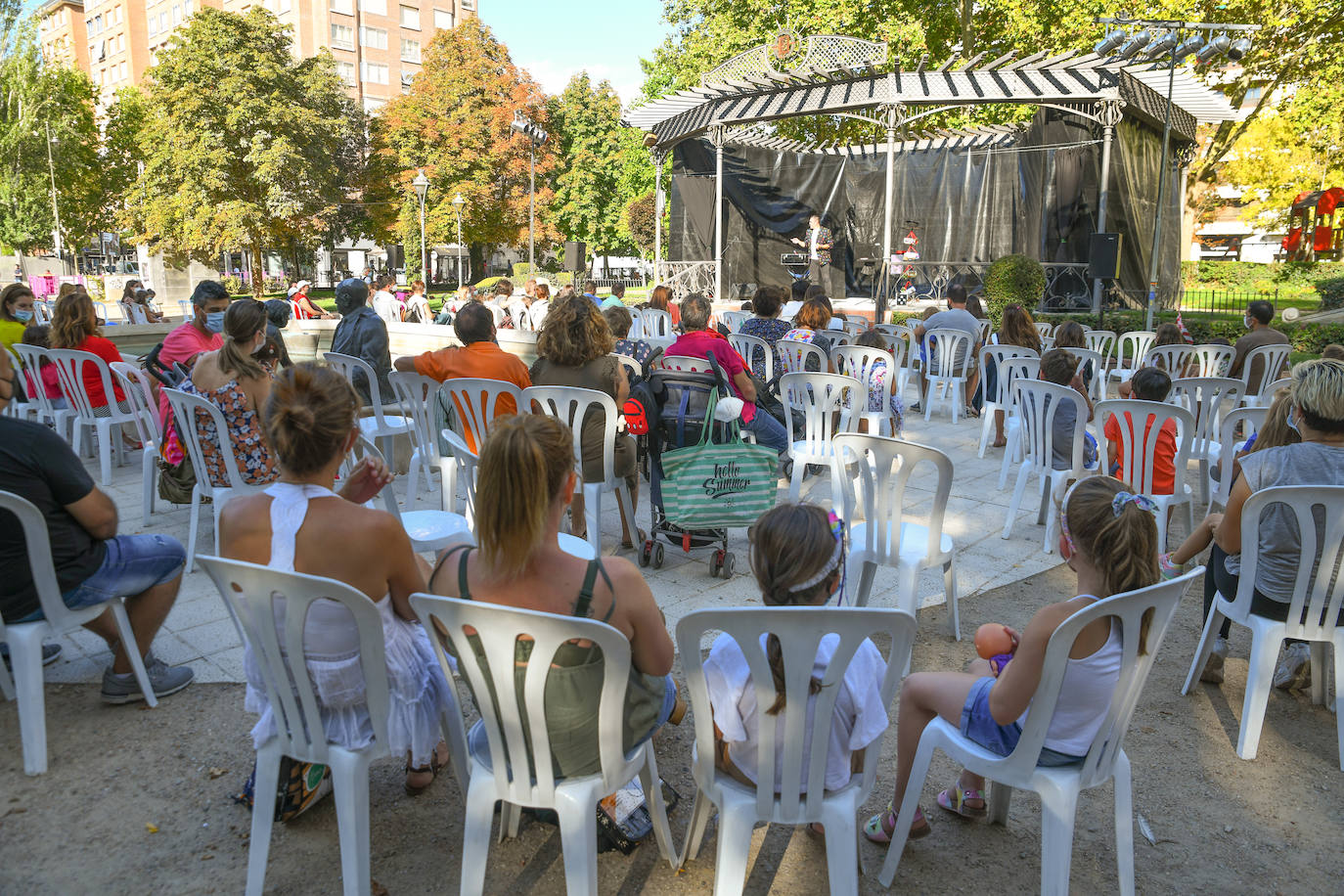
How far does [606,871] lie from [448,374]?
2717 millimetres

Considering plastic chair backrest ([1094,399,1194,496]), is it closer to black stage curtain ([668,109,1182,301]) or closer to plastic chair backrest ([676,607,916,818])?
plastic chair backrest ([676,607,916,818])

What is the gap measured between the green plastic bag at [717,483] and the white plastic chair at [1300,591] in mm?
1752

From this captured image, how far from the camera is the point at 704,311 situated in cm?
500

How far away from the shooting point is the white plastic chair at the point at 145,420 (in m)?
4.90

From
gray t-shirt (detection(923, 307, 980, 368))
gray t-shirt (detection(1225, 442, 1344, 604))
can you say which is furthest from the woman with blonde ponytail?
gray t-shirt (detection(923, 307, 980, 368))

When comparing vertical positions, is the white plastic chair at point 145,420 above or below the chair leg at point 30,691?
above

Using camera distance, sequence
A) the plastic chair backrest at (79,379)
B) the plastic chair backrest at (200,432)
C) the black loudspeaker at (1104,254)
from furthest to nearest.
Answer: the black loudspeaker at (1104,254) → the plastic chair backrest at (79,379) → the plastic chair backrest at (200,432)

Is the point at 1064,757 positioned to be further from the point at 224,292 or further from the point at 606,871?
the point at 224,292

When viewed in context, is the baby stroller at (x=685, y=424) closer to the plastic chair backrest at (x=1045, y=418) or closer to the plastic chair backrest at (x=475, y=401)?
the plastic chair backrest at (x=475, y=401)

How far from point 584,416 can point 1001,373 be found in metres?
3.33

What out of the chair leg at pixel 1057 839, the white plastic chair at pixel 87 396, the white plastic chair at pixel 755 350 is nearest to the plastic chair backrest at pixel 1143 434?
the white plastic chair at pixel 755 350

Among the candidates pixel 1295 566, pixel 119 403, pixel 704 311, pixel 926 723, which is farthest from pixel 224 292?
pixel 1295 566

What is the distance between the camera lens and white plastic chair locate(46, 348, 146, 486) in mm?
5277

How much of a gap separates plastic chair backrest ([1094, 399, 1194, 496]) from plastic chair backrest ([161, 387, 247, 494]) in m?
3.99
